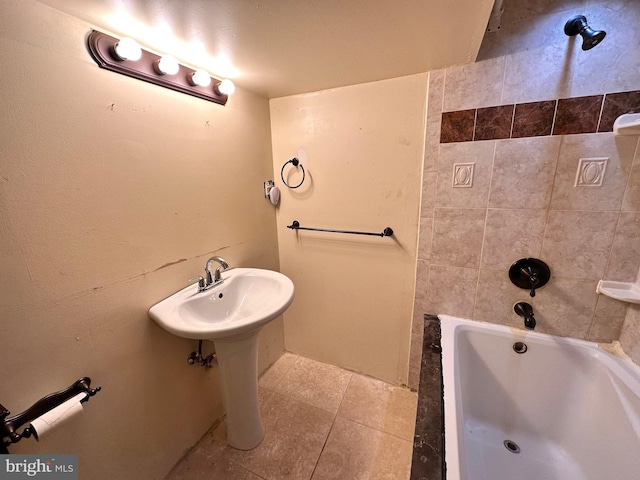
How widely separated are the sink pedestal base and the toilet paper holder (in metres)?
0.47

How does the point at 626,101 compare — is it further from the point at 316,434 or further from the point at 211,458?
the point at 211,458

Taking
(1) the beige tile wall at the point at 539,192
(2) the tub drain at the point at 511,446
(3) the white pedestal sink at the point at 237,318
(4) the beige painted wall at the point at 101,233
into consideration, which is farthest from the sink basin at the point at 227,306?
(2) the tub drain at the point at 511,446

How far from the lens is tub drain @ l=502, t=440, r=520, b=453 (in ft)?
4.09

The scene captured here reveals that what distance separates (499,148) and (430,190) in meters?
0.35

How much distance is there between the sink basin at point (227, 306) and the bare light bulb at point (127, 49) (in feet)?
3.13

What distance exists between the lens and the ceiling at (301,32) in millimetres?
806

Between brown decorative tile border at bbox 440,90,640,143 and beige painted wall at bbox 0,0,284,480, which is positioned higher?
brown decorative tile border at bbox 440,90,640,143

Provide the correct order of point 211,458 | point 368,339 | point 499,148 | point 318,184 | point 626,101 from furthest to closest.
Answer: point 368,339 → point 318,184 → point 211,458 → point 499,148 → point 626,101

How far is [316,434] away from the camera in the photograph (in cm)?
147

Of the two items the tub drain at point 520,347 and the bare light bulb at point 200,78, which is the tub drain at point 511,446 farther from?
the bare light bulb at point 200,78

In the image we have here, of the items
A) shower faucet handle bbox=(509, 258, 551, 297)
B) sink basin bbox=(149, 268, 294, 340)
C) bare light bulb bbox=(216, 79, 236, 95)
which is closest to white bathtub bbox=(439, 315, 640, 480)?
shower faucet handle bbox=(509, 258, 551, 297)

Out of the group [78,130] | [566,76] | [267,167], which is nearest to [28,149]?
[78,130]

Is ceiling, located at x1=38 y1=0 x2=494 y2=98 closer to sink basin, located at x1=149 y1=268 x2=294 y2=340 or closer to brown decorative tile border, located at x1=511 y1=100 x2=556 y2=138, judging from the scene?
brown decorative tile border, located at x1=511 y1=100 x2=556 y2=138

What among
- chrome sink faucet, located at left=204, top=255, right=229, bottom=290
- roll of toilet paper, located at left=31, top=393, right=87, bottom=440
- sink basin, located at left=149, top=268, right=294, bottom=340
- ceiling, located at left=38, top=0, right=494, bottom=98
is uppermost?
ceiling, located at left=38, top=0, right=494, bottom=98
